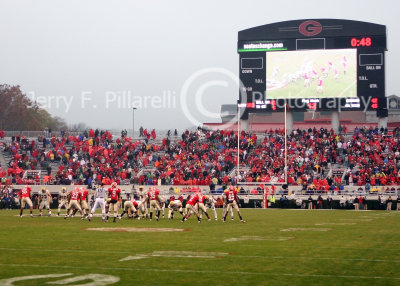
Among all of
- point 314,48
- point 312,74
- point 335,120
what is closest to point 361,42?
point 314,48

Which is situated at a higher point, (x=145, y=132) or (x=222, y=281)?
(x=145, y=132)

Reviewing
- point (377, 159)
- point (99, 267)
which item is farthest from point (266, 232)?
point (377, 159)

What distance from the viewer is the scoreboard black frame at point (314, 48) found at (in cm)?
5044

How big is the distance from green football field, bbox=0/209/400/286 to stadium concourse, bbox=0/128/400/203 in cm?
2772

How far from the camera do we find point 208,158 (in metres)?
52.6

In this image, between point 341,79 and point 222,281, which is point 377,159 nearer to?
point 341,79

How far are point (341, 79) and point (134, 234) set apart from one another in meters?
35.0

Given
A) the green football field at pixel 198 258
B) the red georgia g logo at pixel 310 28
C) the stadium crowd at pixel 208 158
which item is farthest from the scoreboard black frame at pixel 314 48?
the green football field at pixel 198 258

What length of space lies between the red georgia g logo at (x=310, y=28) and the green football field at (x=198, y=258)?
33445mm

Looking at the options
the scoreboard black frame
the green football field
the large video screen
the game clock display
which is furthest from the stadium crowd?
the green football field

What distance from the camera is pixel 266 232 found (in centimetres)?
2014

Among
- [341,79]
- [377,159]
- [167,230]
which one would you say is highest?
[341,79]

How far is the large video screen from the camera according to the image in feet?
167

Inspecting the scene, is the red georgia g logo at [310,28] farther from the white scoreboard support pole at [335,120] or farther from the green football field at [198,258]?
the green football field at [198,258]
